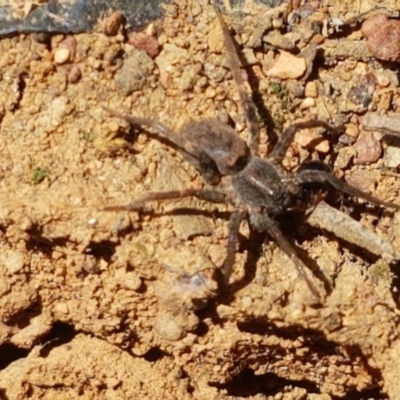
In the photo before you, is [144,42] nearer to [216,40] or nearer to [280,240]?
[216,40]

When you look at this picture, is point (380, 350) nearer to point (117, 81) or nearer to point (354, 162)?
point (354, 162)

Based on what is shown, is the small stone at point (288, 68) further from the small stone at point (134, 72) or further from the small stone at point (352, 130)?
the small stone at point (134, 72)

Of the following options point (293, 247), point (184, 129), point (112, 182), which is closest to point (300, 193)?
point (293, 247)

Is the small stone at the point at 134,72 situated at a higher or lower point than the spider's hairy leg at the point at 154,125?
higher

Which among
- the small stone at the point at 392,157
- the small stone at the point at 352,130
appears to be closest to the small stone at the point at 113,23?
the small stone at the point at 352,130

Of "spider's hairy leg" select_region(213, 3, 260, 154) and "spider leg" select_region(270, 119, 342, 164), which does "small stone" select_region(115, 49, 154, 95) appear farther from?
"spider leg" select_region(270, 119, 342, 164)

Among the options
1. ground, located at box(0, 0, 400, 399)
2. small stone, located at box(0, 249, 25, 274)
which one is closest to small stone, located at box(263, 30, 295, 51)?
ground, located at box(0, 0, 400, 399)

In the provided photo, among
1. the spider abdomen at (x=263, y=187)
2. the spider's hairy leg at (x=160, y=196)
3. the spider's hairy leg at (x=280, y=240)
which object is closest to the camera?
the spider's hairy leg at (x=160, y=196)
